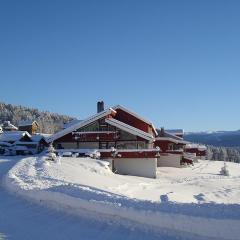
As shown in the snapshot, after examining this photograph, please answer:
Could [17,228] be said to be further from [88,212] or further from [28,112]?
[28,112]

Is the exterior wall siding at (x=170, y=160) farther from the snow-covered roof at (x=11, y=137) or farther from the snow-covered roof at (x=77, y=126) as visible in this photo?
the snow-covered roof at (x=11, y=137)

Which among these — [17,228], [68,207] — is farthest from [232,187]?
[17,228]

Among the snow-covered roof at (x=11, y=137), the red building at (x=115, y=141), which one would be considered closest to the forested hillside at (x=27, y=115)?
the snow-covered roof at (x=11, y=137)

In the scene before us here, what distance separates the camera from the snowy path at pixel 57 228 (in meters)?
11.3

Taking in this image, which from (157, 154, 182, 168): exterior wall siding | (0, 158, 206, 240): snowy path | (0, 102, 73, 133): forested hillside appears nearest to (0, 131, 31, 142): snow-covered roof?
(157, 154, 182, 168): exterior wall siding

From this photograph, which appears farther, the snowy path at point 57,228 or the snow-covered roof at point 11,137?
the snow-covered roof at point 11,137

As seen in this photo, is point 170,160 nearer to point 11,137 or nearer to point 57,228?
point 11,137

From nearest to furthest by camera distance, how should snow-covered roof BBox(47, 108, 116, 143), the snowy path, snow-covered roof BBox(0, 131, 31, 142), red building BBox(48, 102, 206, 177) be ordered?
the snowy path
red building BBox(48, 102, 206, 177)
snow-covered roof BBox(47, 108, 116, 143)
snow-covered roof BBox(0, 131, 31, 142)

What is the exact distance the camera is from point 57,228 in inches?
484

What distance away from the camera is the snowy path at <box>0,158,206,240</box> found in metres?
11.3

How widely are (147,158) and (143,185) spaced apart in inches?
406

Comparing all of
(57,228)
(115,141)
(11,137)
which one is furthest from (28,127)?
(57,228)

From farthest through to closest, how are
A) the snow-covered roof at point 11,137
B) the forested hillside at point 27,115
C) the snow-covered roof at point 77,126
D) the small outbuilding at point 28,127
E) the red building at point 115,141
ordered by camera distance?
→ the forested hillside at point 27,115, the small outbuilding at point 28,127, the snow-covered roof at point 11,137, the snow-covered roof at point 77,126, the red building at point 115,141

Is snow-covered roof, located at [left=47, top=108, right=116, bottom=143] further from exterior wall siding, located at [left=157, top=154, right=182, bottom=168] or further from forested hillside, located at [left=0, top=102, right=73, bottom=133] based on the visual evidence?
forested hillside, located at [left=0, top=102, right=73, bottom=133]
